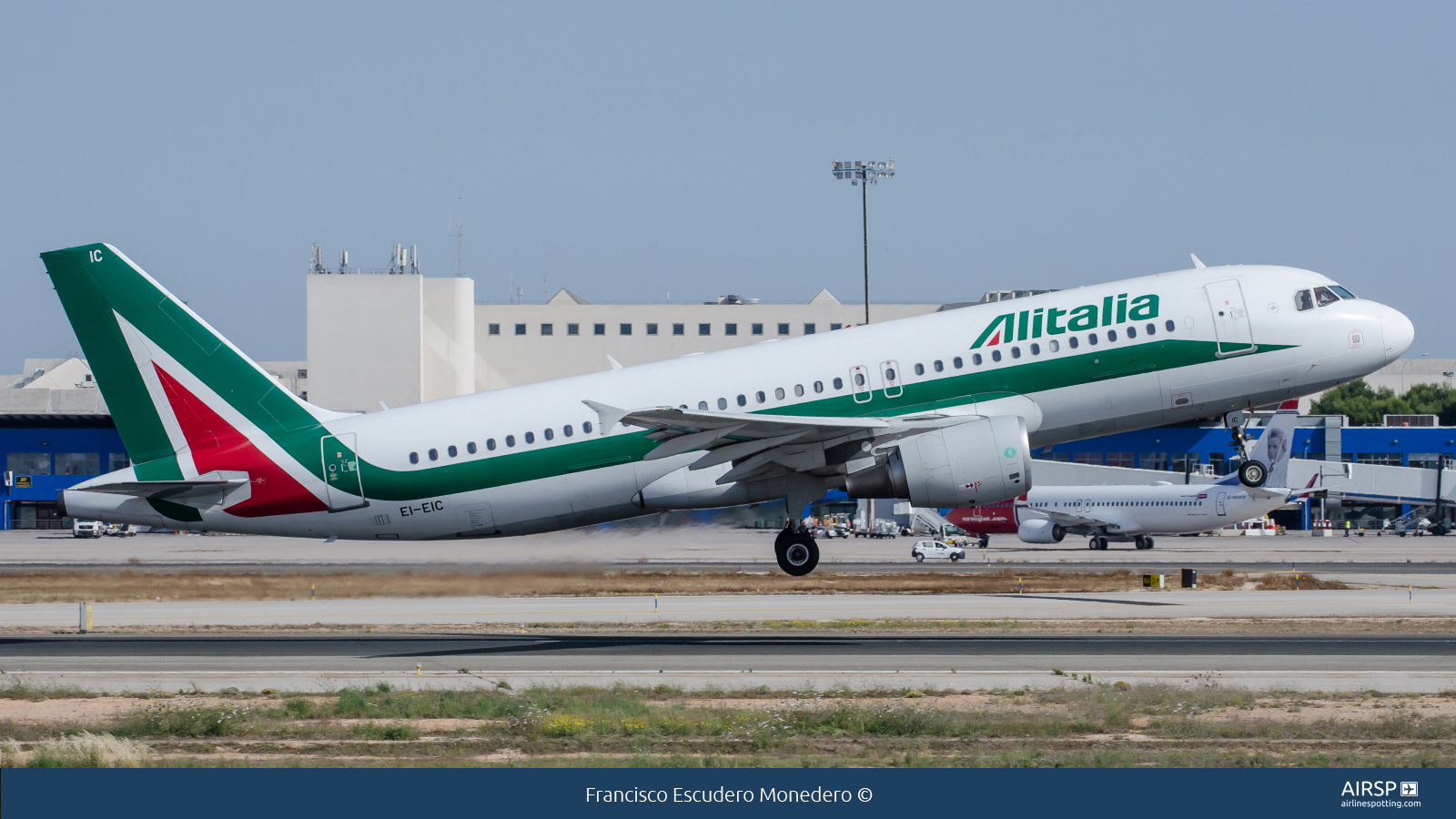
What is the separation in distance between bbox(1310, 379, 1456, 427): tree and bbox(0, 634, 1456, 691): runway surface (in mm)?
153507

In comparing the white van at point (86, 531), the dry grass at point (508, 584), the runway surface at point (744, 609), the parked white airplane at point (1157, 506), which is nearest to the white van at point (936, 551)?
the dry grass at point (508, 584)

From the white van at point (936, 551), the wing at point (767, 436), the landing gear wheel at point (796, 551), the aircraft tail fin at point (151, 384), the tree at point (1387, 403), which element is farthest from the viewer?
the tree at point (1387, 403)

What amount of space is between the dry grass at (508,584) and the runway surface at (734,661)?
259cm

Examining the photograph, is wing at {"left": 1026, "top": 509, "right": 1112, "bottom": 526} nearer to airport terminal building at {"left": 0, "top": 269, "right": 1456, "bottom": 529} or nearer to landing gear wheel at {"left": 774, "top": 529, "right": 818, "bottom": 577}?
airport terminal building at {"left": 0, "top": 269, "right": 1456, "bottom": 529}

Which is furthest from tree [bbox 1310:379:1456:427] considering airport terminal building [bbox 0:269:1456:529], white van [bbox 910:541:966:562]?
white van [bbox 910:541:966:562]

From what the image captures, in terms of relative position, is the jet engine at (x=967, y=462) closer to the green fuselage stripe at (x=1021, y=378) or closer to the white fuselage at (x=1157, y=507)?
the green fuselage stripe at (x=1021, y=378)

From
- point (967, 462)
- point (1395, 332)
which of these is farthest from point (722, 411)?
point (1395, 332)

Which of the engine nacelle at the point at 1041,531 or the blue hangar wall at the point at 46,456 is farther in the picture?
the blue hangar wall at the point at 46,456

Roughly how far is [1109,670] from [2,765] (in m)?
18.6

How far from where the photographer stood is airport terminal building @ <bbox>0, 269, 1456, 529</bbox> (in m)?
105

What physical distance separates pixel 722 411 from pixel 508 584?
30.5 feet

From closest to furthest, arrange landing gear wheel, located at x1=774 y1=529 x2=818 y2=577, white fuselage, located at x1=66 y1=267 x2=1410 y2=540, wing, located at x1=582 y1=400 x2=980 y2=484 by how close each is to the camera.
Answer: wing, located at x1=582 y1=400 x2=980 y2=484, white fuselage, located at x1=66 y1=267 x2=1410 y2=540, landing gear wheel, located at x1=774 y1=529 x2=818 y2=577

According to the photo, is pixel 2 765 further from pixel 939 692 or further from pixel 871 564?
pixel 871 564

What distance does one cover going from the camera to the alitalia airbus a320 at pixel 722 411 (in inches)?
1148
